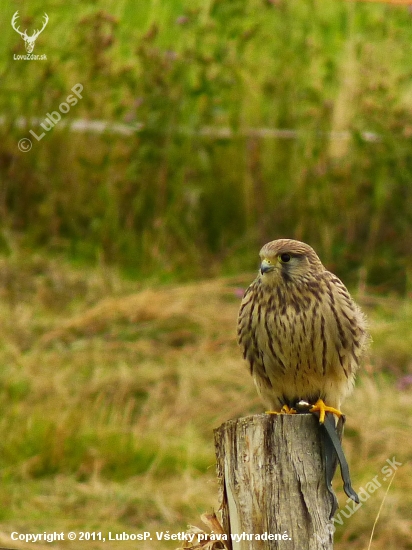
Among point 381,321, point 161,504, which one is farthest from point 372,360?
point 161,504

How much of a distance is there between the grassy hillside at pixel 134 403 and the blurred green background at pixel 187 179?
17 mm

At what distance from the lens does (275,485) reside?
2172 millimetres

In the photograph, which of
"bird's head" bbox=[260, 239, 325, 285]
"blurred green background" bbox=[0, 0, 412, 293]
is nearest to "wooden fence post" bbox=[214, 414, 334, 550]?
"bird's head" bbox=[260, 239, 325, 285]

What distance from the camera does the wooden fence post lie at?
2.16 m

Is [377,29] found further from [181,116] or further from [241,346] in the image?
[241,346]

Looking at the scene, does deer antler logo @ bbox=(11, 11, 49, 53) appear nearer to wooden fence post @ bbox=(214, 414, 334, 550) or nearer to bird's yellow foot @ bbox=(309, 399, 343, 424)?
bird's yellow foot @ bbox=(309, 399, 343, 424)

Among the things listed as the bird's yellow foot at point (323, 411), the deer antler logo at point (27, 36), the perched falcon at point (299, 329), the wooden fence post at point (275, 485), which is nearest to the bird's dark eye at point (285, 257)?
the perched falcon at point (299, 329)

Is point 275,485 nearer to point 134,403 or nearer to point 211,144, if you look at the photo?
point 134,403

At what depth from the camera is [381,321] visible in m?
5.52

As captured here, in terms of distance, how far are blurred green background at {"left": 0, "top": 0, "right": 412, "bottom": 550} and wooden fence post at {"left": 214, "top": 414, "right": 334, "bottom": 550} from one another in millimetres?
2775

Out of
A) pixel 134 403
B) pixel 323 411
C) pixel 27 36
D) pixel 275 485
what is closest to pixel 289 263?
pixel 323 411

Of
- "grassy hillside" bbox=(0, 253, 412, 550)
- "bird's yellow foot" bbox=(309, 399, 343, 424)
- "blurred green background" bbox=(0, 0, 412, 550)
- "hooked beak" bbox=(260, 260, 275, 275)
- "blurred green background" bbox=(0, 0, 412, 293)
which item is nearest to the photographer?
"bird's yellow foot" bbox=(309, 399, 343, 424)

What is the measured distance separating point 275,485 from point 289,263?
86 centimetres

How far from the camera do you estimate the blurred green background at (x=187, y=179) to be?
17.6 ft
